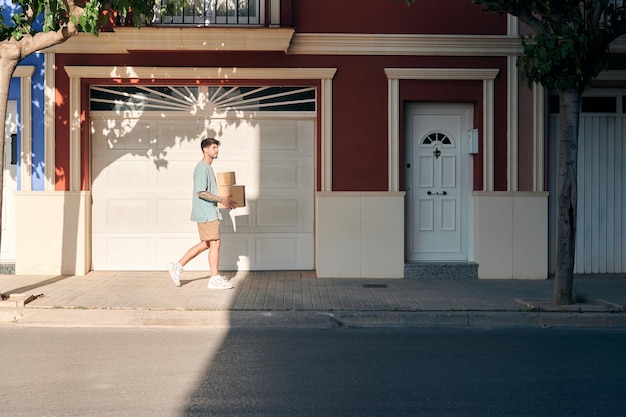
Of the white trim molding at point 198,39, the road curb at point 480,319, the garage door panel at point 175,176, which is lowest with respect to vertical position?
the road curb at point 480,319

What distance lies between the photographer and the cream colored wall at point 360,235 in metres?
12.2

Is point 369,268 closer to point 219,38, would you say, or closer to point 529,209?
point 529,209

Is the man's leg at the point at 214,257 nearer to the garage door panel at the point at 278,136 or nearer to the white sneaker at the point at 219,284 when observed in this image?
the white sneaker at the point at 219,284

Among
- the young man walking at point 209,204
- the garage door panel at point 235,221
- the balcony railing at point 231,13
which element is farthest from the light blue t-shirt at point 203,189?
the balcony railing at point 231,13

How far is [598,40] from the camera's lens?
366 inches

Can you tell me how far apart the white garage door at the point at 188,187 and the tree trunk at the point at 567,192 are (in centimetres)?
423

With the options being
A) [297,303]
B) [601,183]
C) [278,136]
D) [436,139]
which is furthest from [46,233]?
[601,183]

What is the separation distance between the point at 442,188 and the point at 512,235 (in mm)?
1317

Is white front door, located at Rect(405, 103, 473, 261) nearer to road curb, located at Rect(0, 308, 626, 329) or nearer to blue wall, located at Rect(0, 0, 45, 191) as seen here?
road curb, located at Rect(0, 308, 626, 329)

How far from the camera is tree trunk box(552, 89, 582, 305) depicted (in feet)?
31.9

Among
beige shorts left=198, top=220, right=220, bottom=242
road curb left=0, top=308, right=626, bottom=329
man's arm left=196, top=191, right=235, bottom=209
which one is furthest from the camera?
beige shorts left=198, top=220, right=220, bottom=242

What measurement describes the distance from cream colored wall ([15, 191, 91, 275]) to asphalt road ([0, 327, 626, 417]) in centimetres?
344

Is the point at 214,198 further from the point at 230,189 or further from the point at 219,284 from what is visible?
the point at 219,284

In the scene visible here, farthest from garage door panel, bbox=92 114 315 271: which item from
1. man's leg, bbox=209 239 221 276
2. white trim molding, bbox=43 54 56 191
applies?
man's leg, bbox=209 239 221 276
